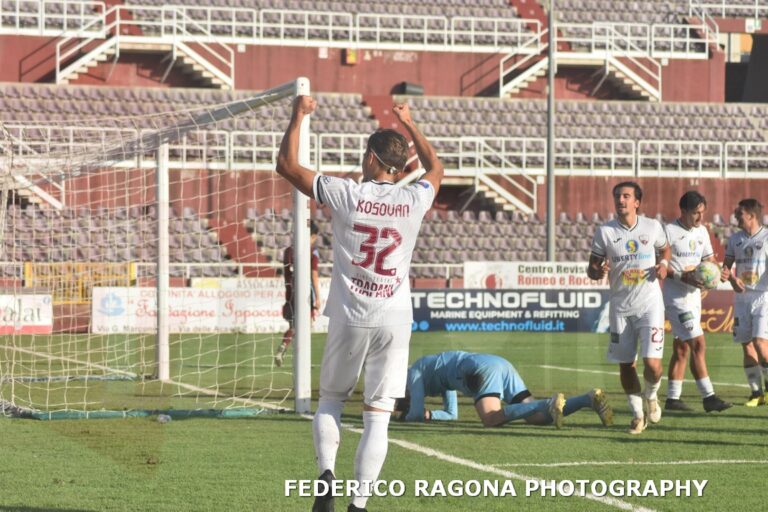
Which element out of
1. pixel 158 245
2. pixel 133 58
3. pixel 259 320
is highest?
pixel 133 58

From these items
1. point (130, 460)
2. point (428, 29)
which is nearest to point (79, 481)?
point (130, 460)

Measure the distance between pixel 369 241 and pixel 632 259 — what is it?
187 inches

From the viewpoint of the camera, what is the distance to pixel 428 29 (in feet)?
133

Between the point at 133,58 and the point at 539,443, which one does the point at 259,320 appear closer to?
the point at 133,58

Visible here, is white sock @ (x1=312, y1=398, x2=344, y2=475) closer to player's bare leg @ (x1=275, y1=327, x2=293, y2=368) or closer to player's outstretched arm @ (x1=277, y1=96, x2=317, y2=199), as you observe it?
player's outstretched arm @ (x1=277, y1=96, x2=317, y2=199)

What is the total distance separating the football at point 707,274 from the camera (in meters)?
11.9

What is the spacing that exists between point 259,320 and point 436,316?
12.5 ft

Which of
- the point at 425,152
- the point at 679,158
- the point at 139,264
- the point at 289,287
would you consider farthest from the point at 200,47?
the point at 425,152

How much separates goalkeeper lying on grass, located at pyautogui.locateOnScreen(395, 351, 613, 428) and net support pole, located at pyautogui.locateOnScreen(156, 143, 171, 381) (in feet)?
16.5

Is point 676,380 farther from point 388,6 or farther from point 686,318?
point 388,6

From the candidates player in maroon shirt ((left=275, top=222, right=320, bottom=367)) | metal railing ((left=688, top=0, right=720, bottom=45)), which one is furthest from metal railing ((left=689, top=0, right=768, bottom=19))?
player in maroon shirt ((left=275, top=222, right=320, bottom=367))

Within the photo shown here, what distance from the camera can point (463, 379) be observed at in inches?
421

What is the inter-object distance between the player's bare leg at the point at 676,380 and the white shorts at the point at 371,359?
635cm

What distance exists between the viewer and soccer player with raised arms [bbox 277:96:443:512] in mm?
6621
